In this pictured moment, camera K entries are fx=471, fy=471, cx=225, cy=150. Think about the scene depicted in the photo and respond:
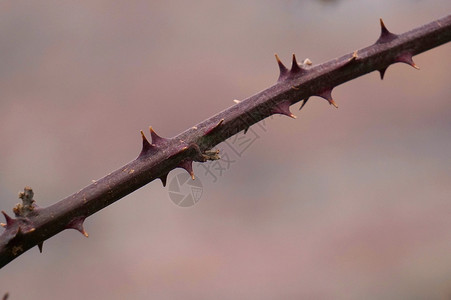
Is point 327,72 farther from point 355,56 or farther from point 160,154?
point 160,154

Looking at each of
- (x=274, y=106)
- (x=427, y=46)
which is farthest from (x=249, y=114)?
(x=427, y=46)

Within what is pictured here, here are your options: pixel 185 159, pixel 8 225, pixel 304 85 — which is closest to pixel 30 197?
pixel 8 225

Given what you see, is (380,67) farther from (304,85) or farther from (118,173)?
(118,173)

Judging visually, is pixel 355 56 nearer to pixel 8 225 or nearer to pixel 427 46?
pixel 427 46

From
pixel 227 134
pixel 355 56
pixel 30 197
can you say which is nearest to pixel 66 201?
pixel 30 197
